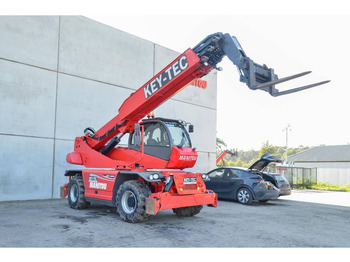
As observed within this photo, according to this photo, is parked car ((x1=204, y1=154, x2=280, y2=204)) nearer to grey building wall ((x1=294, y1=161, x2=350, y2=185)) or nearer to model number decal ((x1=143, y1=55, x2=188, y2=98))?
model number decal ((x1=143, y1=55, x2=188, y2=98))

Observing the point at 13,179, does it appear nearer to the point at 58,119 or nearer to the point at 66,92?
the point at 58,119

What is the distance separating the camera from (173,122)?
894 cm

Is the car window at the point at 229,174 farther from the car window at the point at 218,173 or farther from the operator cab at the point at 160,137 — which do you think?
the operator cab at the point at 160,137

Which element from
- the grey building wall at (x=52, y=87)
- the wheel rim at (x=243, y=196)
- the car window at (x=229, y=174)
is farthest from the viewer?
the car window at (x=229, y=174)

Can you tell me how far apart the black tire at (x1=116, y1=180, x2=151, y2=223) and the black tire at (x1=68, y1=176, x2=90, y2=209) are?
2108 mm

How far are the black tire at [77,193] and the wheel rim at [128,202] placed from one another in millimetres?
2258

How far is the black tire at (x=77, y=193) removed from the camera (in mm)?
9688

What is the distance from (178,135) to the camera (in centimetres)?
866

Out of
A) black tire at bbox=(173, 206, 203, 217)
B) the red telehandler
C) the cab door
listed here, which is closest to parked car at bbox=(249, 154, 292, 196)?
black tire at bbox=(173, 206, 203, 217)

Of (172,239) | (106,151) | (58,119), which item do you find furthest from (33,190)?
(172,239)

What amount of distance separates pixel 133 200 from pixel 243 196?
18.4 ft

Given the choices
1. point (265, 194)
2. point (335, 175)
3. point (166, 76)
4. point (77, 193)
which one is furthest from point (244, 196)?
point (335, 175)

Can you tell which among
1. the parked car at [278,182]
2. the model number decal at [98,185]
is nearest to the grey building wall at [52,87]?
the model number decal at [98,185]

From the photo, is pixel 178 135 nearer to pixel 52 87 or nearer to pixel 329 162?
pixel 52 87
